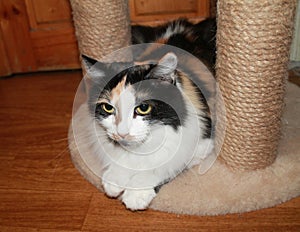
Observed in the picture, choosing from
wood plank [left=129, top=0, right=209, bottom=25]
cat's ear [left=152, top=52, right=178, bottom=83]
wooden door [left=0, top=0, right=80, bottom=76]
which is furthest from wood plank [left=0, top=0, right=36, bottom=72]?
cat's ear [left=152, top=52, right=178, bottom=83]

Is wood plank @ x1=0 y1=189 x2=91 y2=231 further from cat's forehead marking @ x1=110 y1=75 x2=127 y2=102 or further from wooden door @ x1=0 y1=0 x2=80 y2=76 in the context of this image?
wooden door @ x1=0 y1=0 x2=80 y2=76

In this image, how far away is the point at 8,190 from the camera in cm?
135

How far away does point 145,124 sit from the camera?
107cm

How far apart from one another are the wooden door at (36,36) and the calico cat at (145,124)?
1016 mm

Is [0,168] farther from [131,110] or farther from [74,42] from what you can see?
[74,42]

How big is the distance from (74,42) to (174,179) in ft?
3.99

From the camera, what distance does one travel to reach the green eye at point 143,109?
1054 mm

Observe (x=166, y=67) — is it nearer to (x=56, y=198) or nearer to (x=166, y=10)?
(x=56, y=198)

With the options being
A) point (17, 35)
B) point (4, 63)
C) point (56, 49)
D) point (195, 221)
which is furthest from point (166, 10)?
point (195, 221)

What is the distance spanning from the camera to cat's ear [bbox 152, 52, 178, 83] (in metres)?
1.02

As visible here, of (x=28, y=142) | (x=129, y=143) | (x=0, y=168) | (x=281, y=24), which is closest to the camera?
(x=281, y=24)

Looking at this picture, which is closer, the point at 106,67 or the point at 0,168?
the point at 106,67

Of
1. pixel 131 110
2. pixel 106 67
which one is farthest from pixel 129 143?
pixel 106 67

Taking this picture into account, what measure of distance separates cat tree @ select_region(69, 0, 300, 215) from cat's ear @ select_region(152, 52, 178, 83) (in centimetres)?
19
